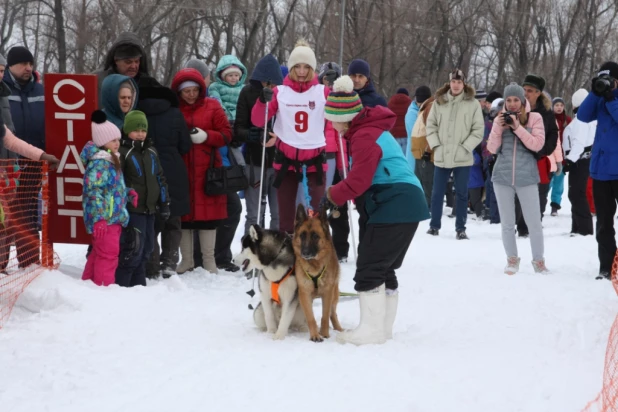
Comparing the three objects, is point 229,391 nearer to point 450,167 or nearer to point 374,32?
point 450,167

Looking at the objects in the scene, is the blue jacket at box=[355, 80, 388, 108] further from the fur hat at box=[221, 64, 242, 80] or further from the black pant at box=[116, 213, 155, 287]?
the black pant at box=[116, 213, 155, 287]

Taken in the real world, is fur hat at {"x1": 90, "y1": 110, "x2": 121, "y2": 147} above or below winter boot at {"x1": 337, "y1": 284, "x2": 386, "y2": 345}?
above

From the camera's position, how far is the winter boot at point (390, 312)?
5.16 meters

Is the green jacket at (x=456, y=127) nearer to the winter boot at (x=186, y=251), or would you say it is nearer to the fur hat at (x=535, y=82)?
the fur hat at (x=535, y=82)

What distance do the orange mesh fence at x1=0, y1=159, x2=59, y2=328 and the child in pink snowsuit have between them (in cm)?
49

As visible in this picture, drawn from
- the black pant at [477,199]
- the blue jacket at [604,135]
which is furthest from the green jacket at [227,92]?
the black pant at [477,199]

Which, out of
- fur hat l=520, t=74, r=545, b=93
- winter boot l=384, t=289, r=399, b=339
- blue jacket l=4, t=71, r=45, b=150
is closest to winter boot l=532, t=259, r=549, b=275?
fur hat l=520, t=74, r=545, b=93

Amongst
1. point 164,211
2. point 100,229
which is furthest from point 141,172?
point 100,229

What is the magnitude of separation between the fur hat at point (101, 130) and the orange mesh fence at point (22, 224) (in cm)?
58

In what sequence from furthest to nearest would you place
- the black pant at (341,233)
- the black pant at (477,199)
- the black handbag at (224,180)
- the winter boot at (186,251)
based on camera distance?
the black pant at (477,199)
the black pant at (341,233)
the winter boot at (186,251)
the black handbag at (224,180)

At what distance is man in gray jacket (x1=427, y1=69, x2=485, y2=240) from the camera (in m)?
10.1

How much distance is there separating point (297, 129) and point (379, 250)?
2.61 m

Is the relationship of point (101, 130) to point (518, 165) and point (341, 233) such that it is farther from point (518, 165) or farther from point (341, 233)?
point (518, 165)

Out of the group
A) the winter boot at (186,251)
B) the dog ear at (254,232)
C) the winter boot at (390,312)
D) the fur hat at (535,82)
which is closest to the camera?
the winter boot at (390,312)
